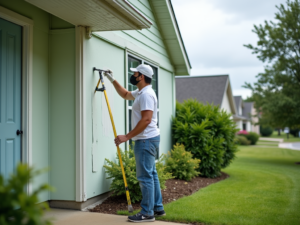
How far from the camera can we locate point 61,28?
4.95 m

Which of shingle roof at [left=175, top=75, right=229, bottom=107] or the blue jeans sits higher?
shingle roof at [left=175, top=75, right=229, bottom=107]

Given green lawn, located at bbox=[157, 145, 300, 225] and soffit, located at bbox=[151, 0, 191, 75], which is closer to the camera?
green lawn, located at bbox=[157, 145, 300, 225]

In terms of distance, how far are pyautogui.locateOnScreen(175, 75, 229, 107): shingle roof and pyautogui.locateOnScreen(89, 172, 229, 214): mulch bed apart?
1748 cm

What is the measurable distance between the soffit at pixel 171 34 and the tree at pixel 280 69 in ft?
19.7

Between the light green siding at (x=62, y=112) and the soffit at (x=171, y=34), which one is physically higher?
the soffit at (x=171, y=34)

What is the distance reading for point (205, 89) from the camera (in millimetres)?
27219

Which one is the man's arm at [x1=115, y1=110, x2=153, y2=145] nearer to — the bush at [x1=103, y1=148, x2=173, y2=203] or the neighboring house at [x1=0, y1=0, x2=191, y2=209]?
the neighboring house at [x1=0, y1=0, x2=191, y2=209]

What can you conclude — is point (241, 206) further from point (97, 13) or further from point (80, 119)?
point (97, 13)

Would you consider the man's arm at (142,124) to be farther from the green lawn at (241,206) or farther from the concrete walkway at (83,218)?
the green lawn at (241,206)

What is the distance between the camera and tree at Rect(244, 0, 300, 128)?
13781 mm

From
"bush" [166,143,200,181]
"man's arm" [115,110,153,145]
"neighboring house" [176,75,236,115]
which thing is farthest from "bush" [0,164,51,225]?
"neighboring house" [176,75,236,115]

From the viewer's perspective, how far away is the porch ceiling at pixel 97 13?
13.4 ft

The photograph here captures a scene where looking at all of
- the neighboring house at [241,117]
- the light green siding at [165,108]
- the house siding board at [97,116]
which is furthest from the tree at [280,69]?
the neighboring house at [241,117]

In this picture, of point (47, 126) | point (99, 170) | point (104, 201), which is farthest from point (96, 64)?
point (104, 201)
